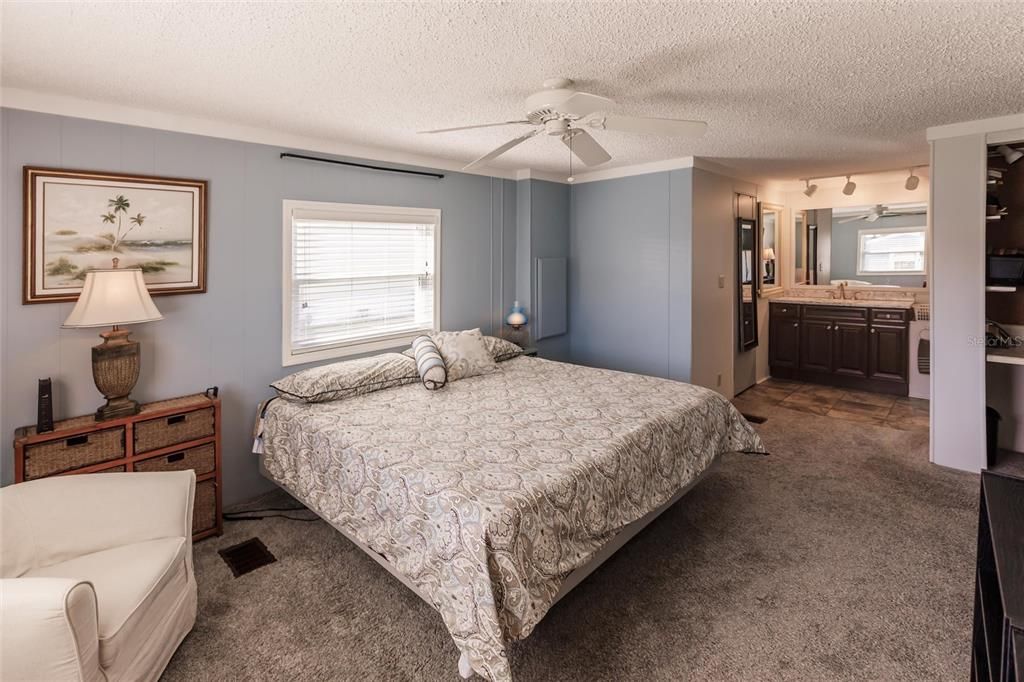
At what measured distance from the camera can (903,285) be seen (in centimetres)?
608

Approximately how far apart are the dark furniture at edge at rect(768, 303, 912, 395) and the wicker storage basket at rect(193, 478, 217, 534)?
20.3 feet

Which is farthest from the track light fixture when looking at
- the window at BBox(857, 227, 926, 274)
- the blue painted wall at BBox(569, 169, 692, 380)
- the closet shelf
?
the blue painted wall at BBox(569, 169, 692, 380)

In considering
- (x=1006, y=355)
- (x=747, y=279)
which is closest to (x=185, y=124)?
(x=747, y=279)

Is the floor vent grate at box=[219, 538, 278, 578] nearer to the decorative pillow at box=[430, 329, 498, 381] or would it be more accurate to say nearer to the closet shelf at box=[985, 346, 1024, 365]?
the decorative pillow at box=[430, 329, 498, 381]

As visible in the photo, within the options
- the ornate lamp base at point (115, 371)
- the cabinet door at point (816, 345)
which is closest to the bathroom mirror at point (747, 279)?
the cabinet door at point (816, 345)

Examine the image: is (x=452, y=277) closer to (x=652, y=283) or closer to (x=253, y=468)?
(x=652, y=283)

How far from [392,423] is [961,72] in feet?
11.1

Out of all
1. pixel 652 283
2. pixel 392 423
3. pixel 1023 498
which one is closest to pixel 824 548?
pixel 1023 498

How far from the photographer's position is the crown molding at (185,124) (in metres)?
2.63

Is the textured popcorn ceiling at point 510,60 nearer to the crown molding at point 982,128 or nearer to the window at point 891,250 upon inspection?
the crown molding at point 982,128

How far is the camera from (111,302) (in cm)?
262

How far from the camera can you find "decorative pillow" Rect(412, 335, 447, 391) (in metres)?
3.54

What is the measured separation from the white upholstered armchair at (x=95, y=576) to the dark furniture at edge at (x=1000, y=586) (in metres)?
2.23

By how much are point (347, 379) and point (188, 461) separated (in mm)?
970
